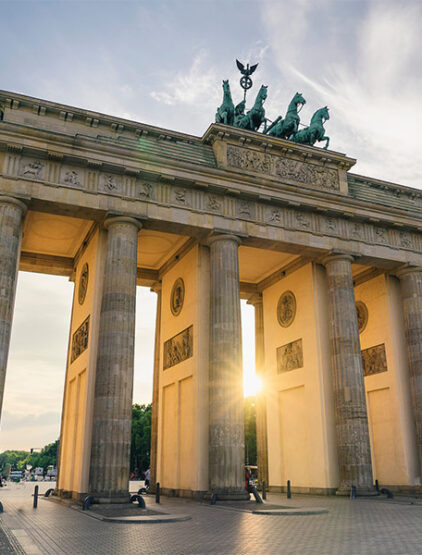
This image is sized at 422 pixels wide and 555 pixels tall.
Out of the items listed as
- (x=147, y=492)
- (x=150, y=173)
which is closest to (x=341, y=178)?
(x=150, y=173)

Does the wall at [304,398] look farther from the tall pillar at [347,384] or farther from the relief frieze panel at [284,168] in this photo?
the relief frieze panel at [284,168]

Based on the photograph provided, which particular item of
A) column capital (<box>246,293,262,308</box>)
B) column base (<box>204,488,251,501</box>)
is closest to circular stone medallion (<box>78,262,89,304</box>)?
column base (<box>204,488,251,501</box>)

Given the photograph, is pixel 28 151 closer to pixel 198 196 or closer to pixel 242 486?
pixel 198 196

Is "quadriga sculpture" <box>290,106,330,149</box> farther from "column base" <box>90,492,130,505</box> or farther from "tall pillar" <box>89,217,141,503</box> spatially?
"column base" <box>90,492,130,505</box>

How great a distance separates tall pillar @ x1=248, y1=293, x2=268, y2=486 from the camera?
3138 centimetres

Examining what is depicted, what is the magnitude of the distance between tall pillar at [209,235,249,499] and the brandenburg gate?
0.22 feet

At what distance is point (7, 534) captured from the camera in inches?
465

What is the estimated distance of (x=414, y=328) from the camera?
28.2 meters

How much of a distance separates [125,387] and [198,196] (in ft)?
31.5

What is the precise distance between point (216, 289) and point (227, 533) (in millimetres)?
12732

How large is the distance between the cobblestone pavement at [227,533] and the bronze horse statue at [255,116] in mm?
19482

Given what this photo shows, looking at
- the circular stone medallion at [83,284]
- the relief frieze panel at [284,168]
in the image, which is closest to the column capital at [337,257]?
the relief frieze panel at [284,168]

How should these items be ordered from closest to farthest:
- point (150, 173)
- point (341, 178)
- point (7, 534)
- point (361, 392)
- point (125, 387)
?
point (7, 534) → point (125, 387) → point (150, 173) → point (361, 392) → point (341, 178)

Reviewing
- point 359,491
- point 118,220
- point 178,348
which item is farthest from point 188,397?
point 118,220
